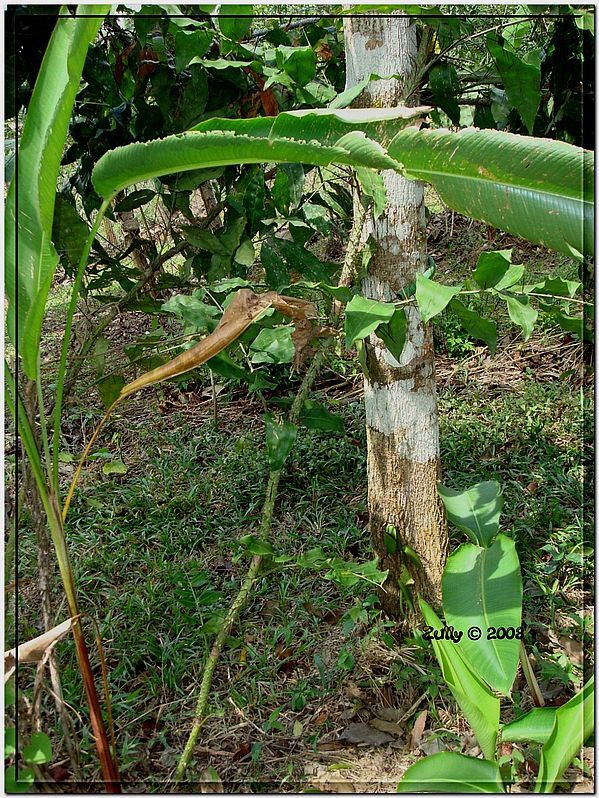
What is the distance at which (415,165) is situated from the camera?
2.90 ft

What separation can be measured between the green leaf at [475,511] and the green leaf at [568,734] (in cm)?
34

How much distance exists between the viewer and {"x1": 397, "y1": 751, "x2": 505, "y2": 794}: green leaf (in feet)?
3.55

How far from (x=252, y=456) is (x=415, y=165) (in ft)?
5.25

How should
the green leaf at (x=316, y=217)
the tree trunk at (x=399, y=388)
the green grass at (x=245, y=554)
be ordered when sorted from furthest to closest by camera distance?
1. the green leaf at (x=316, y=217)
2. the green grass at (x=245, y=554)
3. the tree trunk at (x=399, y=388)

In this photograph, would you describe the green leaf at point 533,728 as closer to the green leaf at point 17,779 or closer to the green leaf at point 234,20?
the green leaf at point 17,779

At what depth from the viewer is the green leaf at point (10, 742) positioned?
949 millimetres

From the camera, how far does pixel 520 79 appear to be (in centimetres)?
134

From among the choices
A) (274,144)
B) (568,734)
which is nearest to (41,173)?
(274,144)

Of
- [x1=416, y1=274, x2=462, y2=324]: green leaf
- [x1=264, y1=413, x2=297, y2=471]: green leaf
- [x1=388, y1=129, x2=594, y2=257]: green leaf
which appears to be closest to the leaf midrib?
[x1=388, y1=129, x2=594, y2=257]: green leaf

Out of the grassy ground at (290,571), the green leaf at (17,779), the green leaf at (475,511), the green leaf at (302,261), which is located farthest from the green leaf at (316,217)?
the green leaf at (17,779)

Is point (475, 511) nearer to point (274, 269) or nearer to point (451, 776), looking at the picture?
point (451, 776)

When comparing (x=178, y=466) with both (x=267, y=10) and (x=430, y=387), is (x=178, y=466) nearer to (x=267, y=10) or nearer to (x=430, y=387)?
(x=430, y=387)

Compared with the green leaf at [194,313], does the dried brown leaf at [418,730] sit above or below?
below

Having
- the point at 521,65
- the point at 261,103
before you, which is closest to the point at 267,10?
the point at 261,103
